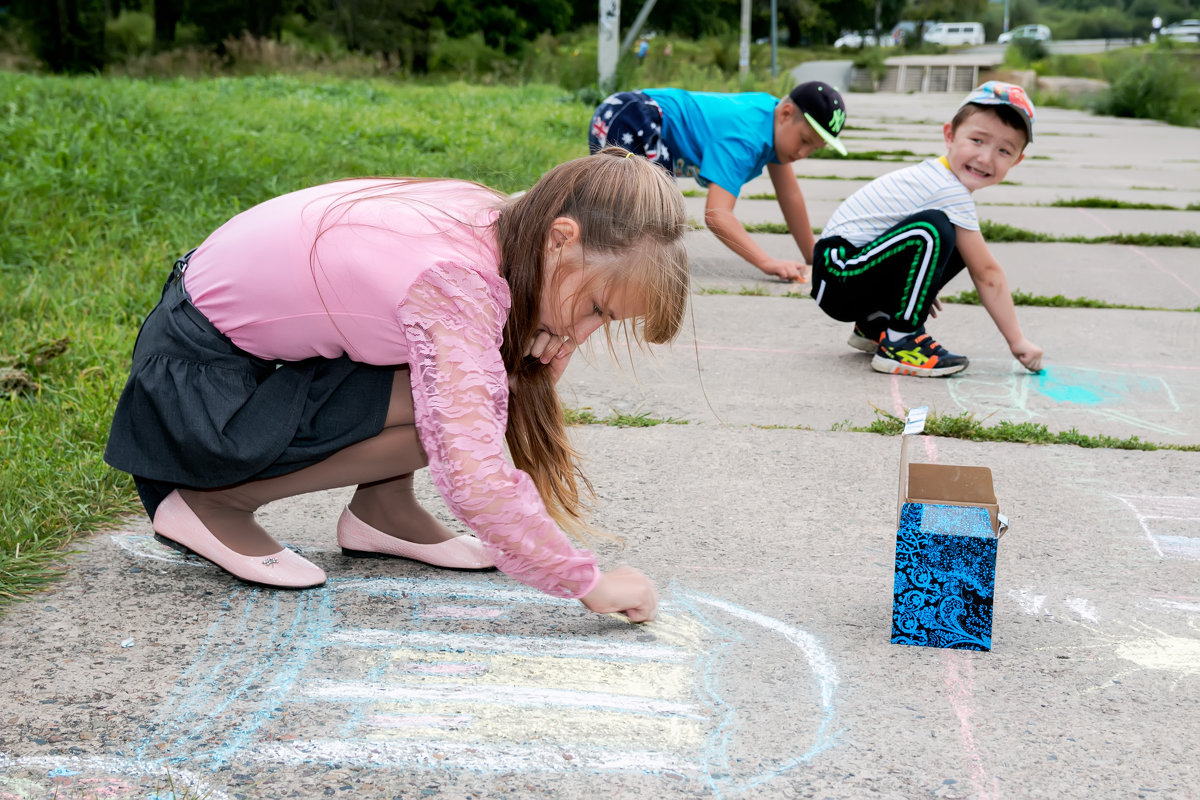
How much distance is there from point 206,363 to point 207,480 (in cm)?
20

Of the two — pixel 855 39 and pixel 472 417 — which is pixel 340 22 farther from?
pixel 855 39

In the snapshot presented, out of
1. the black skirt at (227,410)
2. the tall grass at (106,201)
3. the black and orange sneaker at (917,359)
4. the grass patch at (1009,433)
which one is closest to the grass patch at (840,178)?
the tall grass at (106,201)

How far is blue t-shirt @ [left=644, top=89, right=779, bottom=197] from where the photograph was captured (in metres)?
4.46

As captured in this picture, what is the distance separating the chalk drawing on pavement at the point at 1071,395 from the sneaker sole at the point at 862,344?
36 cm

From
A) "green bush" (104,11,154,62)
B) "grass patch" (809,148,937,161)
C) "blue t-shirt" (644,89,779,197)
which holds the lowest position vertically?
"grass patch" (809,148,937,161)

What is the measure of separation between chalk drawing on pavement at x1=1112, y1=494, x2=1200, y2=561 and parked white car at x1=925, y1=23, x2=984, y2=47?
5616cm

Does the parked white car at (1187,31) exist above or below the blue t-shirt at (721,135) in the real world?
above

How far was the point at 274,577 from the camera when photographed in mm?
2027

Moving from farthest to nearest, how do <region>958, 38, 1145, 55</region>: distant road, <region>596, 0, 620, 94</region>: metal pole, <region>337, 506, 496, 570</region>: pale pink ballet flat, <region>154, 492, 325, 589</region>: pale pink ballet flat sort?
<region>958, 38, 1145, 55</region>: distant road → <region>596, 0, 620, 94</region>: metal pole → <region>337, 506, 496, 570</region>: pale pink ballet flat → <region>154, 492, 325, 589</region>: pale pink ballet flat

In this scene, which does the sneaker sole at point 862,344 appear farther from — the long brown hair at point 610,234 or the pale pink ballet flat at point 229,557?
the pale pink ballet flat at point 229,557

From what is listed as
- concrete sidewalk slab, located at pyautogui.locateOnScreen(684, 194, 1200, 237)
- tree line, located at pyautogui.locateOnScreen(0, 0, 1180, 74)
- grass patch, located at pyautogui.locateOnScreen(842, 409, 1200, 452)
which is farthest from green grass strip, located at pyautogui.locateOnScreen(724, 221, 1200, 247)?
tree line, located at pyautogui.locateOnScreen(0, 0, 1180, 74)

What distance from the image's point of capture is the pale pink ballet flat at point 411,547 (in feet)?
7.18

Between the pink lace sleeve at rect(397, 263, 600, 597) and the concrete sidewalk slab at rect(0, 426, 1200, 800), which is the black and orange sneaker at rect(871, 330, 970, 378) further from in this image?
the pink lace sleeve at rect(397, 263, 600, 597)

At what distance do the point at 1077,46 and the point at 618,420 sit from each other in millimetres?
56883
